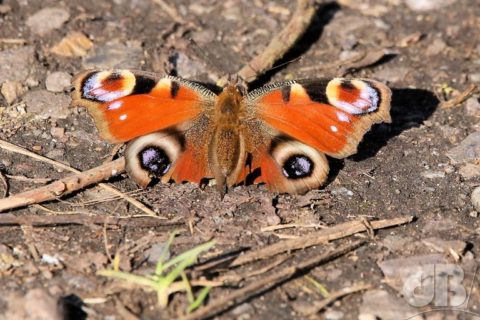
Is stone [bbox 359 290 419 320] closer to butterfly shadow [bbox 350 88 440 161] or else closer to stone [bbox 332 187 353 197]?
stone [bbox 332 187 353 197]

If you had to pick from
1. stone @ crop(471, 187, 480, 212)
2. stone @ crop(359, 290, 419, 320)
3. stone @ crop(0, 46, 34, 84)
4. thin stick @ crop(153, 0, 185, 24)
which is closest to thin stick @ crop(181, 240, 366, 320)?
stone @ crop(359, 290, 419, 320)

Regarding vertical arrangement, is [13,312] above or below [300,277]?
below

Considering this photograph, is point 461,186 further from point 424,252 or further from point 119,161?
point 119,161

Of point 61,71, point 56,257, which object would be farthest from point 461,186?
point 61,71

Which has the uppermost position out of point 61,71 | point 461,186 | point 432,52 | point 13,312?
point 432,52

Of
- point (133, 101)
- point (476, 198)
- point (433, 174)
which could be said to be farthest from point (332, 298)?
point (133, 101)
